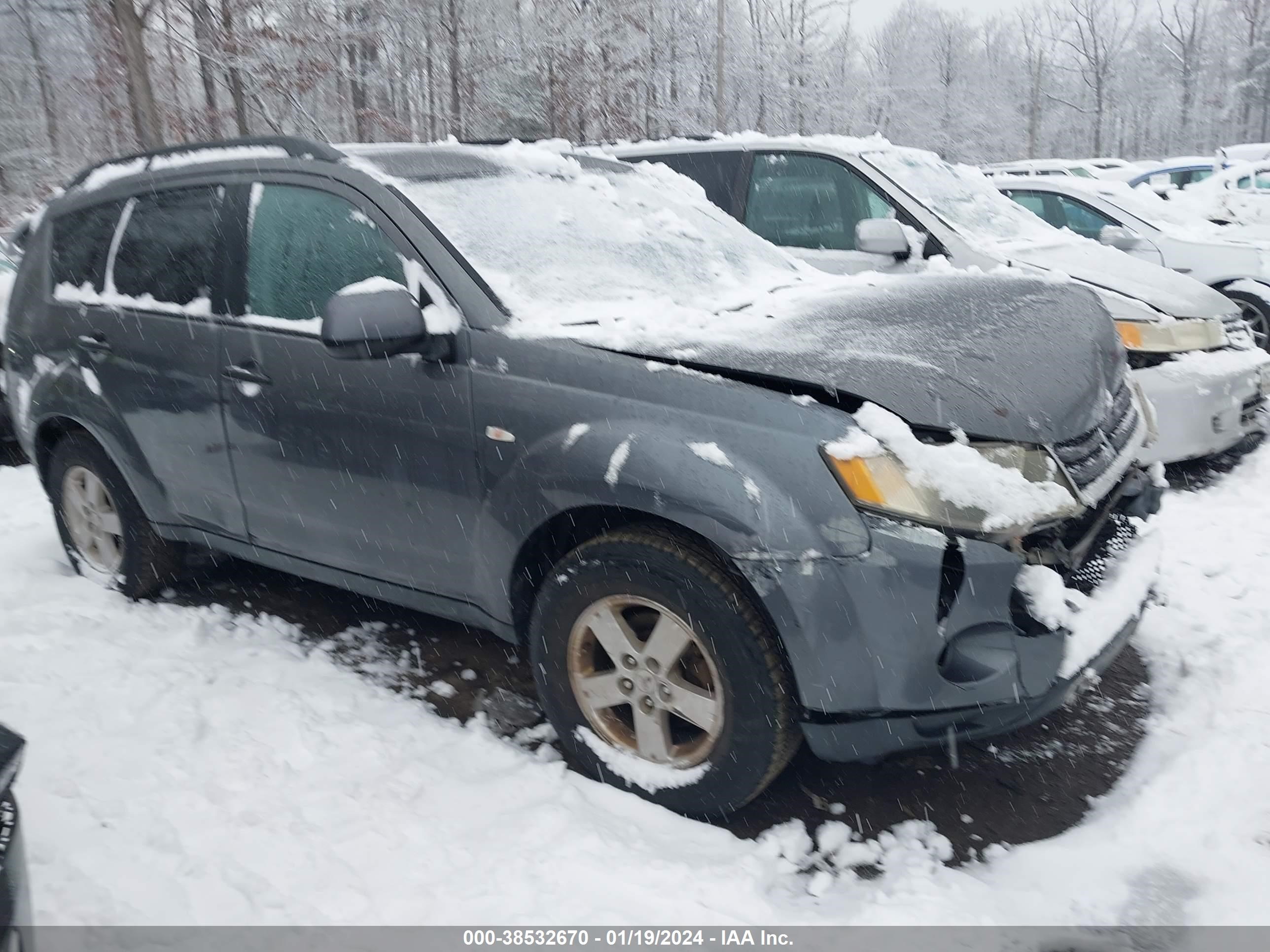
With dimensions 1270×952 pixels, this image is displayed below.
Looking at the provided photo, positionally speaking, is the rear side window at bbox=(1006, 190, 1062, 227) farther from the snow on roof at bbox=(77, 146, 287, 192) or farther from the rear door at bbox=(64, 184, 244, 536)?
the rear door at bbox=(64, 184, 244, 536)

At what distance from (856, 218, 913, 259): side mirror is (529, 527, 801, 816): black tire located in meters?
3.33

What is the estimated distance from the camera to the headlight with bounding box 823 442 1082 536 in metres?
2.41

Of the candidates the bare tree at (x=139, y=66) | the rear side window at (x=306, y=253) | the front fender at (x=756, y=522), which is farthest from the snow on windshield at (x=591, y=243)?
the bare tree at (x=139, y=66)

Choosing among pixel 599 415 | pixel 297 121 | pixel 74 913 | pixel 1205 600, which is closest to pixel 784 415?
pixel 599 415

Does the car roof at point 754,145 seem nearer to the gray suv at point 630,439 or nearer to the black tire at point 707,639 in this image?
the gray suv at point 630,439

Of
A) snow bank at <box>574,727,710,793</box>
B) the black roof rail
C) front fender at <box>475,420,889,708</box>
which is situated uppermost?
the black roof rail

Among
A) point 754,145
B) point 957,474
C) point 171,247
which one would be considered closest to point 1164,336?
point 754,145

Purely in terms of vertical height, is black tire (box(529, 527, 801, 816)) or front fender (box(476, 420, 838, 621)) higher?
front fender (box(476, 420, 838, 621))

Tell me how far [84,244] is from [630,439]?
2959 millimetres

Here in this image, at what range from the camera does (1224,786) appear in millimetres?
2859

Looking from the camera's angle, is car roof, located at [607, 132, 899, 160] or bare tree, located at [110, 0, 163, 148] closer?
car roof, located at [607, 132, 899, 160]

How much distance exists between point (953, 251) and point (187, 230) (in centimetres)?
390

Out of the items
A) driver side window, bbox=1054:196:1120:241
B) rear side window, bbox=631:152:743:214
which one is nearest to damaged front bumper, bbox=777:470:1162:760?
rear side window, bbox=631:152:743:214

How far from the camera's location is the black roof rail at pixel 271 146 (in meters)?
3.43
